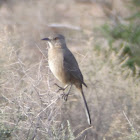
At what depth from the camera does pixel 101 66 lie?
21.3ft

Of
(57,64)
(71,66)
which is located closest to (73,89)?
(71,66)

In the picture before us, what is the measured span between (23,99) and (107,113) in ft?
6.43

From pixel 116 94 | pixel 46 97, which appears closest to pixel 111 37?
pixel 116 94

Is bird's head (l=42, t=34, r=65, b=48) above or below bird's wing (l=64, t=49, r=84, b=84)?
above

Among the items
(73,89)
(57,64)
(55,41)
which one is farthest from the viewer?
(73,89)

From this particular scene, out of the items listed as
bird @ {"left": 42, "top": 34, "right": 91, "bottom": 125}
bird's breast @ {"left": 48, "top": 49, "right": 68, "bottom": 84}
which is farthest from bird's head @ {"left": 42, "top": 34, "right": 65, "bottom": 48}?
bird's breast @ {"left": 48, "top": 49, "right": 68, "bottom": 84}

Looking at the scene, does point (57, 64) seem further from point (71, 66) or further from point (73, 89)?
point (73, 89)

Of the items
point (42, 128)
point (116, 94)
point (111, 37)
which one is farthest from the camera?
point (111, 37)

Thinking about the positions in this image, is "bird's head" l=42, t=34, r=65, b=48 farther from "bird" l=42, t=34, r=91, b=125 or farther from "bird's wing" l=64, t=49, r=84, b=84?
"bird's wing" l=64, t=49, r=84, b=84

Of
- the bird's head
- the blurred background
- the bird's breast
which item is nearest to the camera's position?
the blurred background

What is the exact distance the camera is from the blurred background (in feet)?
13.3

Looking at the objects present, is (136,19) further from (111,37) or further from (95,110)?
(95,110)

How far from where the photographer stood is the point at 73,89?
5969mm

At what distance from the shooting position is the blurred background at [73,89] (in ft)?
13.3
